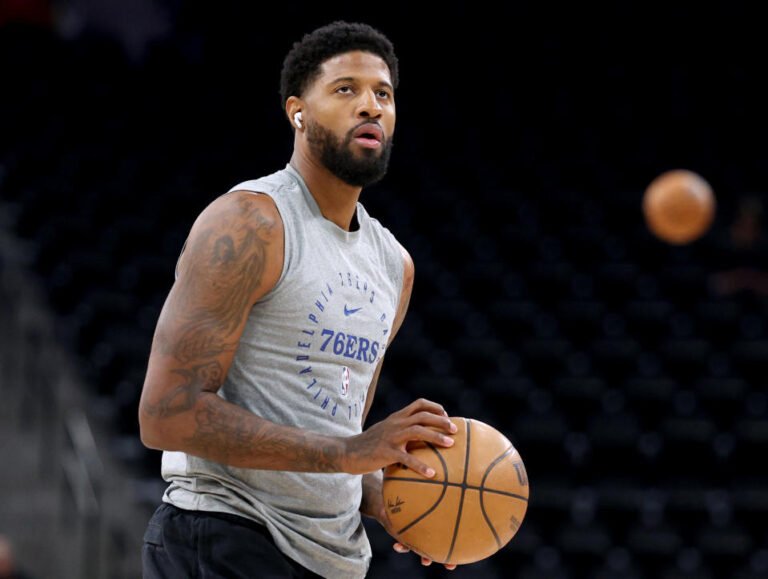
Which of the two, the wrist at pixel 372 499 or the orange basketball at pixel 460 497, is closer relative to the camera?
the orange basketball at pixel 460 497

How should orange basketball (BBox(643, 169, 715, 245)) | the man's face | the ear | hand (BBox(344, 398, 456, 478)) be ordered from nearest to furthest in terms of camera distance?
1. hand (BBox(344, 398, 456, 478))
2. the man's face
3. the ear
4. orange basketball (BBox(643, 169, 715, 245))

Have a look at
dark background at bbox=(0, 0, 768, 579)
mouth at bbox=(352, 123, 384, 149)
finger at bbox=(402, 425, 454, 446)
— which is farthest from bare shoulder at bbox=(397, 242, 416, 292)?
dark background at bbox=(0, 0, 768, 579)

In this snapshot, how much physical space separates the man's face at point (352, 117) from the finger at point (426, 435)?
2.18 feet

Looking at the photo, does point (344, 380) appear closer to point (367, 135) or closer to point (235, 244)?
point (235, 244)

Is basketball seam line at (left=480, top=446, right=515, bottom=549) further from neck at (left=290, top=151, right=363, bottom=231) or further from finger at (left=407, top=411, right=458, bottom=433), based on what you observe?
neck at (left=290, top=151, right=363, bottom=231)

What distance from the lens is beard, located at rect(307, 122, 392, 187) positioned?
2916mm

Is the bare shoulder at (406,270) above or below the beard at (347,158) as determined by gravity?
below

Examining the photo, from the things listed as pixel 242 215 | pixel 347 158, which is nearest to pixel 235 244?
pixel 242 215

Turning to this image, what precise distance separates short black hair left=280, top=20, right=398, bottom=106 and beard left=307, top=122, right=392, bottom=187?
0.14 m

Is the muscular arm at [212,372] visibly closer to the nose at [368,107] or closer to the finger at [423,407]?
the finger at [423,407]

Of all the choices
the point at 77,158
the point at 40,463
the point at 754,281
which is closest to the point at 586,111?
the point at 754,281

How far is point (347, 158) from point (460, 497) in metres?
0.85

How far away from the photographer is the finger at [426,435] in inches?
102

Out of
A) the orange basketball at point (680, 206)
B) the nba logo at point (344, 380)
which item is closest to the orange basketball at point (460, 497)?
the nba logo at point (344, 380)
